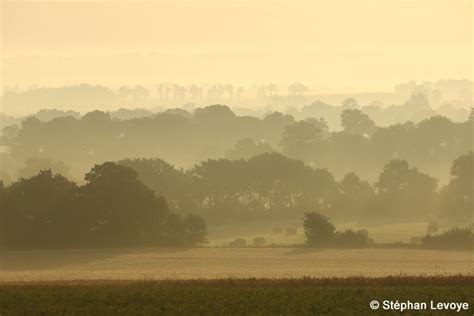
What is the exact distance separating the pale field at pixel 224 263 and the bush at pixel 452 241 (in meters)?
2.65

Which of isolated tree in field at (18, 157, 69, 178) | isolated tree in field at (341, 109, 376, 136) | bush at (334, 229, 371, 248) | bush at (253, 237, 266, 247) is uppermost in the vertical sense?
isolated tree in field at (341, 109, 376, 136)

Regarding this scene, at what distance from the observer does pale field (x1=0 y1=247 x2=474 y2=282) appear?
58.3 metres

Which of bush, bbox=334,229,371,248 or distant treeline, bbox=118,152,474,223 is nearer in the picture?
bush, bbox=334,229,371,248

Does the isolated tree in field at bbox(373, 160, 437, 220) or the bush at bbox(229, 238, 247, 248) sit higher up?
the isolated tree in field at bbox(373, 160, 437, 220)

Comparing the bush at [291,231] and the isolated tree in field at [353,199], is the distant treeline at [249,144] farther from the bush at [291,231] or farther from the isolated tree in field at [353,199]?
the bush at [291,231]

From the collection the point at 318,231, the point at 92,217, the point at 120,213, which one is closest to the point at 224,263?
the point at 120,213

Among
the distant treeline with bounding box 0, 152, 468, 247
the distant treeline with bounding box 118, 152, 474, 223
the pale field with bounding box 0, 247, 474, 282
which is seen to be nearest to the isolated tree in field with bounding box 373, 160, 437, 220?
the distant treeline with bounding box 118, 152, 474, 223

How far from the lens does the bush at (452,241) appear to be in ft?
243

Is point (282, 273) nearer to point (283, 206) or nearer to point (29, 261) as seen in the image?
point (29, 261)

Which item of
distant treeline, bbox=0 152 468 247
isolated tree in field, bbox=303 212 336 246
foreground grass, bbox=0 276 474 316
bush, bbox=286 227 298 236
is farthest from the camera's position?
bush, bbox=286 227 298 236

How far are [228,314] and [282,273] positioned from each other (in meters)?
18.3

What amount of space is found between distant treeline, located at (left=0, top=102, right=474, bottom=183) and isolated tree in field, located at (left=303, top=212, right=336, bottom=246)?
61.7 meters

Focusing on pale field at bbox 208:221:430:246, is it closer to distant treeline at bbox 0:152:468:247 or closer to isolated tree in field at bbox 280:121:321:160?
distant treeline at bbox 0:152:468:247

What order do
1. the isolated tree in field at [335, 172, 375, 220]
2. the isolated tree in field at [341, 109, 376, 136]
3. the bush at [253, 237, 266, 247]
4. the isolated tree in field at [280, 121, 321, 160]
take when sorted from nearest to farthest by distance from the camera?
1. the bush at [253, 237, 266, 247]
2. the isolated tree in field at [335, 172, 375, 220]
3. the isolated tree in field at [280, 121, 321, 160]
4. the isolated tree in field at [341, 109, 376, 136]
